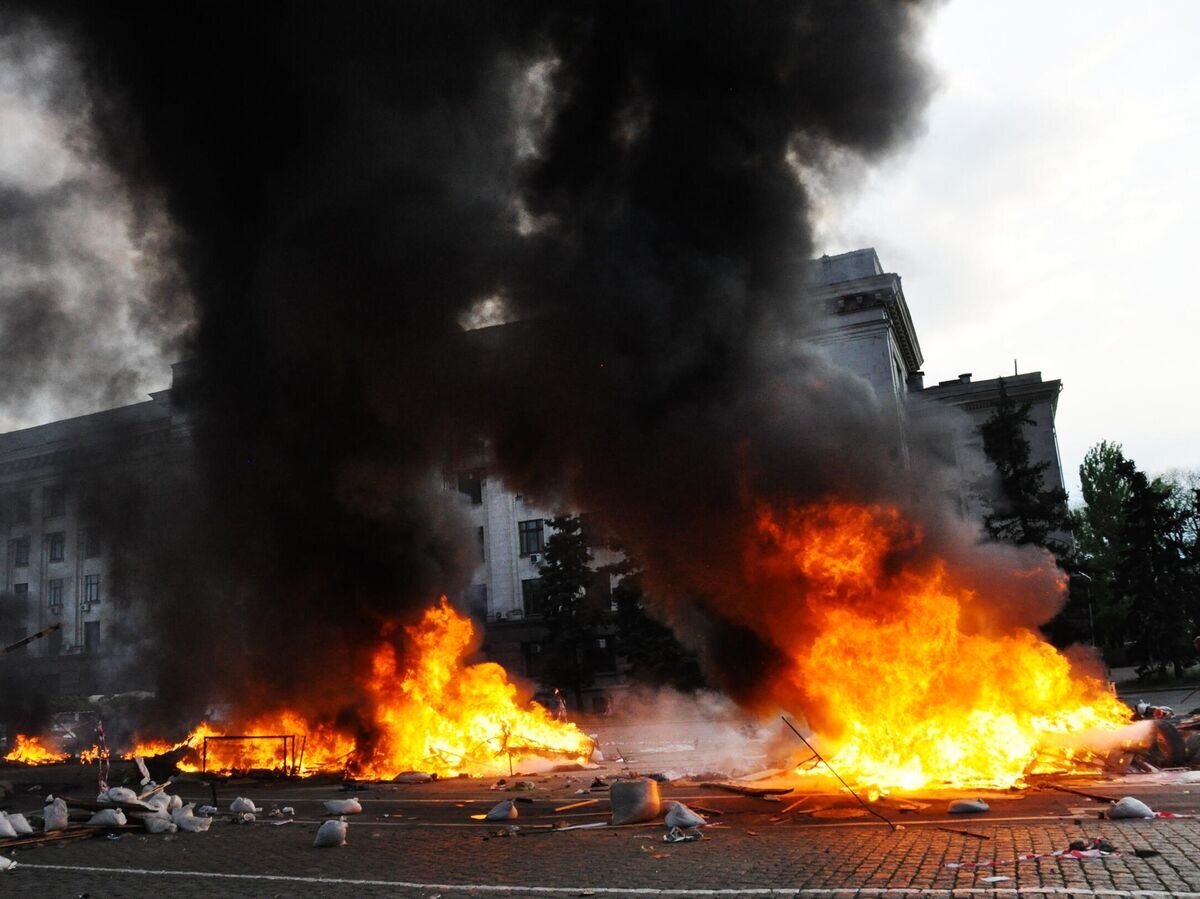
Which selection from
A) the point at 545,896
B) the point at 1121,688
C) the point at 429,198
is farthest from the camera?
the point at 1121,688

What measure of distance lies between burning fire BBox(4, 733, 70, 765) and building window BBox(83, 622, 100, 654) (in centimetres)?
1644

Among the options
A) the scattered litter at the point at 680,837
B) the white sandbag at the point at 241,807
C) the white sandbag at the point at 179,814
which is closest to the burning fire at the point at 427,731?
the white sandbag at the point at 241,807

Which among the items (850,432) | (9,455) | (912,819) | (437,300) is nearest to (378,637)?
(437,300)

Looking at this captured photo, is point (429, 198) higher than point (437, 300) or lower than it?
higher

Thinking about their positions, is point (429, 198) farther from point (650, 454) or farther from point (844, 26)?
point (844, 26)

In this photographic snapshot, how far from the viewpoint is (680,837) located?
9000 mm

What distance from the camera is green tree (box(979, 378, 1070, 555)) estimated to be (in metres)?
35.4

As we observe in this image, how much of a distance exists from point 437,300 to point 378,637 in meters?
7.79

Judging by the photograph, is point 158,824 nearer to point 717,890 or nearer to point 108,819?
point 108,819

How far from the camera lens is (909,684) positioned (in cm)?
1193

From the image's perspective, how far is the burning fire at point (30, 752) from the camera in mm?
27359

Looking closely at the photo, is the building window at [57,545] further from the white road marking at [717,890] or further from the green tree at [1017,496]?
the green tree at [1017,496]

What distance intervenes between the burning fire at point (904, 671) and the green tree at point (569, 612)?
24727 millimetres

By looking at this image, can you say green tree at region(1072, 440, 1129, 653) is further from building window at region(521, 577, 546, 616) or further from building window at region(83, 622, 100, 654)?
building window at region(83, 622, 100, 654)
